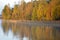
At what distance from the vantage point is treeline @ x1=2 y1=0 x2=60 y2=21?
121 ft

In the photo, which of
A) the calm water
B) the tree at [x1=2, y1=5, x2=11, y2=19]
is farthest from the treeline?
the calm water

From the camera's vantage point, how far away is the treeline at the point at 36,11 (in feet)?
121

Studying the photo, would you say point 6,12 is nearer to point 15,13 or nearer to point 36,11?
point 15,13

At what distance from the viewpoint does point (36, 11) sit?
43.3 m

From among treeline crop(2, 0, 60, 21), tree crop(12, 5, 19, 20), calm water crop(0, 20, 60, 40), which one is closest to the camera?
calm water crop(0, 20, 60, 40)

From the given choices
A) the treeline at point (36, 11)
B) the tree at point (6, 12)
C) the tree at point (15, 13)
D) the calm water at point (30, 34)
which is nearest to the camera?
the calm water at point (30, 34)

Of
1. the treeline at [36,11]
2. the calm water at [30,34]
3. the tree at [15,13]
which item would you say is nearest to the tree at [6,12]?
the treeline at [36,11]

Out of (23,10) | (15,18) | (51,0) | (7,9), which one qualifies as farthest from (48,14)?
(7,9)

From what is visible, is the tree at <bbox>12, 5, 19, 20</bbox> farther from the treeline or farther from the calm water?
the calm water

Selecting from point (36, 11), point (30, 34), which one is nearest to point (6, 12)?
point (36, 11)

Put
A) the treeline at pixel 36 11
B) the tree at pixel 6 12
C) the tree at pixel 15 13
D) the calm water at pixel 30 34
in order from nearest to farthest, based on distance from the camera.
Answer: the calm water at pixel 30 34 < the treeline at pixel 36 11 < the tree at pixel 15 13 < the tree at pixel 6 12

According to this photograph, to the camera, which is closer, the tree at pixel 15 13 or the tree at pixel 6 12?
the tree at pixel 15 13

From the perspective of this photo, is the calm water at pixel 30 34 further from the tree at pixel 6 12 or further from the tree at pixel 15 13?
the tree at pixel 6 12

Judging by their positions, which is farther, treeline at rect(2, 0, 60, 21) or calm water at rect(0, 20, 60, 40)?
treeline at rect(2, 0, 60, 21)
